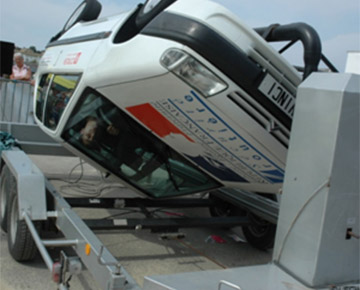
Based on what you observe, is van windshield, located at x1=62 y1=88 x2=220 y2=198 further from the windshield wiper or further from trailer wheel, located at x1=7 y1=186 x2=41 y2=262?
trailer wheel, located at x1=7 y1=186 x2=41 y2=262

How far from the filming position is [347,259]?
68.9 inches

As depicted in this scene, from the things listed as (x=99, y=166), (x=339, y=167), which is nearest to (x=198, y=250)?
→ (x=99, y=166)

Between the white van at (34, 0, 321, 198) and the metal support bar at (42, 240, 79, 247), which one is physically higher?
the white van at (34, 0, 321, 198)

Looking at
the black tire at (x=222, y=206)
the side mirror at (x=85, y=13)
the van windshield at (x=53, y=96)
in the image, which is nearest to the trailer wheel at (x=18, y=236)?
the van windshield at (x=53, y=96)

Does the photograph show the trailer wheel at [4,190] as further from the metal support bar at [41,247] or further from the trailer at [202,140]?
the metal support bar at [41,247]

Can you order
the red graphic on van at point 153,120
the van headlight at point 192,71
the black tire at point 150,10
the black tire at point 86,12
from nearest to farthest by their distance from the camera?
the van headlight at point 192,71 < the black tire at point 150,10 < the red graphic on van at point 153,120 < the black tire at point 86,12

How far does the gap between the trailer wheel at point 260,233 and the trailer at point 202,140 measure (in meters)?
0.02

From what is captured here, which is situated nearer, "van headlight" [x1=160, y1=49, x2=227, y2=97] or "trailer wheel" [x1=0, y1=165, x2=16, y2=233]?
"van headlight" [x1=160, y1=49, x2=227, y2=97]

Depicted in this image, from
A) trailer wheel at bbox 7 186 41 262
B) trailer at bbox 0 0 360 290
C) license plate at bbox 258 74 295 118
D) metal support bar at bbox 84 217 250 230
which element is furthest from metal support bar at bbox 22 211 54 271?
license plate at bbox 258 74 295 118

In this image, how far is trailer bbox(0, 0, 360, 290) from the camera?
167 cm

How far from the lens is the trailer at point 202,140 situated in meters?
1.67

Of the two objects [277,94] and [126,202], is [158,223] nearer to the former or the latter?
[126,202]

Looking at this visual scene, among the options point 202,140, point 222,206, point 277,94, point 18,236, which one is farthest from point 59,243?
point 222,206

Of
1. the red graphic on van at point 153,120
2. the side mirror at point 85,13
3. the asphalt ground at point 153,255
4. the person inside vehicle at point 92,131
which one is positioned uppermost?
the side mirror at point 85,13
